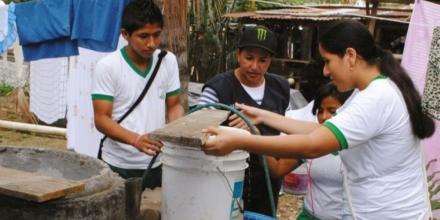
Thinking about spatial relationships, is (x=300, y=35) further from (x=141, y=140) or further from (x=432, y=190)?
(x=141, y=140)

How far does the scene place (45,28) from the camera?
5891 mm

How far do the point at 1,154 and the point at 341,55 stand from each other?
6.00 ft

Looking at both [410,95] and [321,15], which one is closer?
[410,95]

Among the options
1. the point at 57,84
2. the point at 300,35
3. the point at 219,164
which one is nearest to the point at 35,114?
the point at 57,84

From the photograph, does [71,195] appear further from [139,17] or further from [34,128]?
[34,128]

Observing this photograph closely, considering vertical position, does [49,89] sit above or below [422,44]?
below

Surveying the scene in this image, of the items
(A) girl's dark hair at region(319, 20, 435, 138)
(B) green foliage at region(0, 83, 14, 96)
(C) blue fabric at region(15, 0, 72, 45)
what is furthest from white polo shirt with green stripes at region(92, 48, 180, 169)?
(B) green foliage at region(0, 83, 14, 96)

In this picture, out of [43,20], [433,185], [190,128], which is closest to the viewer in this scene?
[190,128]

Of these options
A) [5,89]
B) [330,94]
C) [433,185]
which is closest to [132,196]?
[330,94]

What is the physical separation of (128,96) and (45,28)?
3213 millimetres

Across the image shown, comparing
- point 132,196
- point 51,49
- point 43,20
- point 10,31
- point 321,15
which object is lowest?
point 132,196

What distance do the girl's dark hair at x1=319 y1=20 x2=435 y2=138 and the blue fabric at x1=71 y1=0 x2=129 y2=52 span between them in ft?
10.2

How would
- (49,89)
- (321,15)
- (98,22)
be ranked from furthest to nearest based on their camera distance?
(321,15) < (49,89) < (98,22)

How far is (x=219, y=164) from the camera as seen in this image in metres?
2.40
